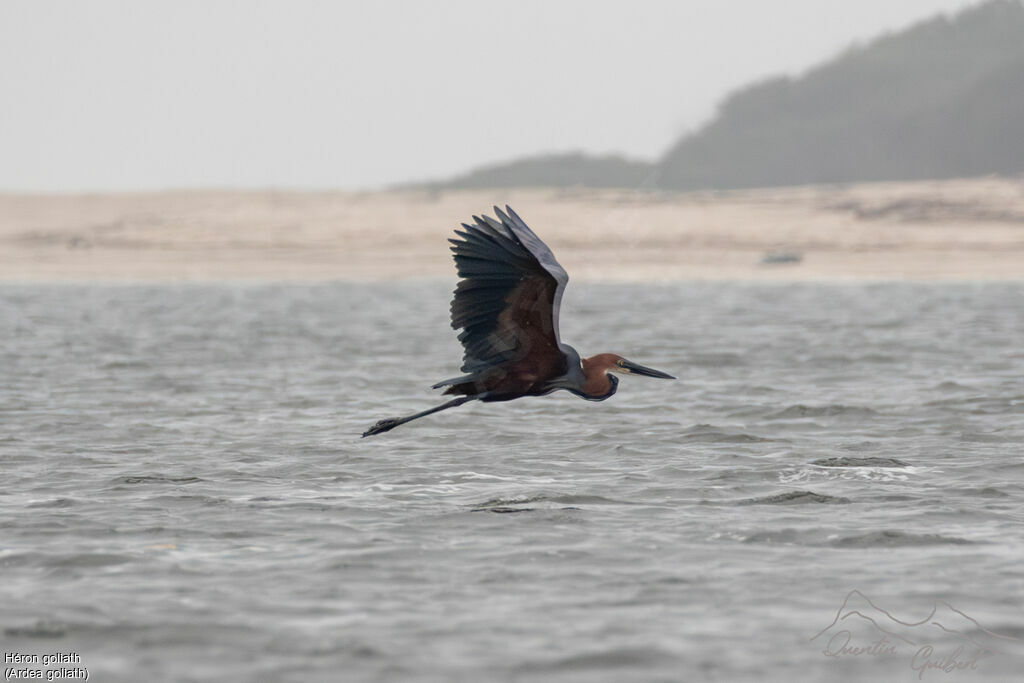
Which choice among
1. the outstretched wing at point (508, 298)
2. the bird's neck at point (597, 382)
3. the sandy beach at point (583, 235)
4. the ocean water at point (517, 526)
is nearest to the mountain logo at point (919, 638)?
the ocean water at point (517, 526)

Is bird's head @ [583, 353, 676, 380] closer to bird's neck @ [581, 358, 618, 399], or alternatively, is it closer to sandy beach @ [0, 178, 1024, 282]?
bird's neck @ [581, 358, 618, 399]

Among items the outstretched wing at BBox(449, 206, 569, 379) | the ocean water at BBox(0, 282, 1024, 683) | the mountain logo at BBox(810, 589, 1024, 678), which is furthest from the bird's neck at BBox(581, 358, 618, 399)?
the mountain logo at BBox(810, 589, 1024, 678)

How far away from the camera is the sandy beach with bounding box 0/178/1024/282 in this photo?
34.2 m

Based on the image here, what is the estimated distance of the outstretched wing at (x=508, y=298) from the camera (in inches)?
261

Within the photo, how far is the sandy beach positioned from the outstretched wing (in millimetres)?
26282

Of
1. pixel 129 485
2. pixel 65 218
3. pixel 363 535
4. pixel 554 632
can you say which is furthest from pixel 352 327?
pixel 65 218

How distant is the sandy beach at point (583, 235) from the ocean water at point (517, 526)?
19.5 m

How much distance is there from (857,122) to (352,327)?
41.9 meters

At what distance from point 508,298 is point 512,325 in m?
0.17

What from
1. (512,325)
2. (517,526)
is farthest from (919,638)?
(512,325)

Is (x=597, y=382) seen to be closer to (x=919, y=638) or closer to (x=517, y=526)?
(x=517, y=526)

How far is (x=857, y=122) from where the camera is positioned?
58312 millimetres

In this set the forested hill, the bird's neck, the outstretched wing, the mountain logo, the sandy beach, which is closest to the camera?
the mountain logo

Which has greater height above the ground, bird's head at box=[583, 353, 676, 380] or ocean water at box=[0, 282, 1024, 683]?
bird's head at box=[583, 353, 676, 380]
